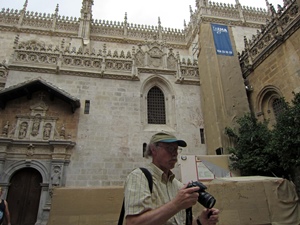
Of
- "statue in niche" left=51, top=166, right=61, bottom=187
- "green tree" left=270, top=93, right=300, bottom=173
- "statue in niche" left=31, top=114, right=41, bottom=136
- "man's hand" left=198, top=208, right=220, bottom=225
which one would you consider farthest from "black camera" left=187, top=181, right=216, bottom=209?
"statue in niche" left=31, top=114, right=41, bottom=136

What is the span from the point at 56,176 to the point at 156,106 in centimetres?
652

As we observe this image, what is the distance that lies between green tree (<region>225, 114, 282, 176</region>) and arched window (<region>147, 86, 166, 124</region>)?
4536 mm

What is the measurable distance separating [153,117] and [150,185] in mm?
11055

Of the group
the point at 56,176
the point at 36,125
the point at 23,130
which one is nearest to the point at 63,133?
the point at 36,125

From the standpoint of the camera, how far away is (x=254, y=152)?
8906mm

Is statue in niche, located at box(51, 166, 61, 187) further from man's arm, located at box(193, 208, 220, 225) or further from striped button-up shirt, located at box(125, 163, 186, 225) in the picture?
man's arm, located at box(193, 208, 220, 225)

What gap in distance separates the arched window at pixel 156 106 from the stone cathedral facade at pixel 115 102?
61 millimetres

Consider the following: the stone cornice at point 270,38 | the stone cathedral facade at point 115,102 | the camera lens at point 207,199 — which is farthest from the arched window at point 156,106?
the camera lens at point 207,199

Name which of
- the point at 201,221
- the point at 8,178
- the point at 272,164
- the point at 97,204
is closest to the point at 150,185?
the point at 201,221

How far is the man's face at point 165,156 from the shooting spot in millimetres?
2047

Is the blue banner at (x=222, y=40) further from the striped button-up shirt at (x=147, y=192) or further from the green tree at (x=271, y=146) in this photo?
the striped button-up shirt at (x=147, y=192)

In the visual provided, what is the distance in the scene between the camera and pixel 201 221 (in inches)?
79.5

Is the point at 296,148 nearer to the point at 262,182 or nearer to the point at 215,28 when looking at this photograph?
the point at 262,182

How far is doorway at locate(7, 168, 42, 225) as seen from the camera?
30.3 ft
